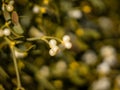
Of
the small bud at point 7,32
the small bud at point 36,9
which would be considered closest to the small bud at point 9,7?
the small bud at point 7,32

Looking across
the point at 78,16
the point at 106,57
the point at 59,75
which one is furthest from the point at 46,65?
the point at 106,57

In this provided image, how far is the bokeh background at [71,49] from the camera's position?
3.72 feet

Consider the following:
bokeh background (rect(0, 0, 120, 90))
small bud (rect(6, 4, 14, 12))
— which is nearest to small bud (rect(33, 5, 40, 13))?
bokeh background (rect(0, 0, 120, 90))

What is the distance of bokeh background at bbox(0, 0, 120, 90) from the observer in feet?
3.72

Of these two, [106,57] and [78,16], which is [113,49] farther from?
[78,16]

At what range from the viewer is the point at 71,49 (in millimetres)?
1473

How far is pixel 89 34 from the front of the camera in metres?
1.55

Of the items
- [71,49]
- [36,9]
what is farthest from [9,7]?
[71,49]

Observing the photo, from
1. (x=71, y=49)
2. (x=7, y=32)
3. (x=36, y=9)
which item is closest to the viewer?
(x=7, y=32)

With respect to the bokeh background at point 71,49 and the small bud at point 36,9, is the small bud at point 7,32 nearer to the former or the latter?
the bokeh background at point 71,49

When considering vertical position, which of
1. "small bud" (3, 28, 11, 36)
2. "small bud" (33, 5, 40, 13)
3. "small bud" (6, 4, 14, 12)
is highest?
"small bud" (33, 5, 40, 13)

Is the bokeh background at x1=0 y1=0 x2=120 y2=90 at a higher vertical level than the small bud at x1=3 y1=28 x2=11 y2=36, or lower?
higher

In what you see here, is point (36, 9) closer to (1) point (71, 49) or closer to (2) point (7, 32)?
(2) point (7, 32)

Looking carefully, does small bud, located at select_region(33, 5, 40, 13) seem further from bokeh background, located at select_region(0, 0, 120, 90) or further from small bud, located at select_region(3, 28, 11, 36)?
small bud, located at select_region(3, 28, 11, 36)
